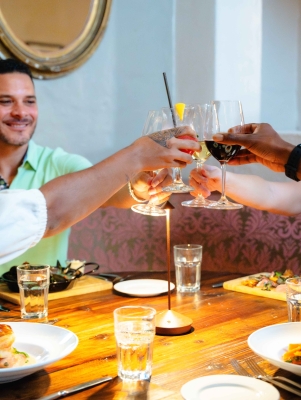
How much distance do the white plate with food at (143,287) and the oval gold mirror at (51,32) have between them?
163 centimetres

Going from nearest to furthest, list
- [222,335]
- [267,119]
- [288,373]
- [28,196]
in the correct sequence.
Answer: [288,373] → [28,196] → [222,335] → [267,119]

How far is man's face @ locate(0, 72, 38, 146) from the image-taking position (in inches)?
104

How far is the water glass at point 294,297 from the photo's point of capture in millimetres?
1389

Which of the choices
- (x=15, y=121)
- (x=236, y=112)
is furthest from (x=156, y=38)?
(x=236, y=112)

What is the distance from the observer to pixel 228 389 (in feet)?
3.34

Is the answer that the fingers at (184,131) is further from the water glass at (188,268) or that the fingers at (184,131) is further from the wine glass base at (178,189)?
the water glass at (188,268)

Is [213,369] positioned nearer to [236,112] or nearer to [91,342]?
[91,342]

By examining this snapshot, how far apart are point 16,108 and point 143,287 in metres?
1.23

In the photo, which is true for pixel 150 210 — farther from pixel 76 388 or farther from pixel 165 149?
pixel 76 388

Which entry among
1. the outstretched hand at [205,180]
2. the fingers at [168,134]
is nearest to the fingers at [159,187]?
the outstretched hand at [205,180]

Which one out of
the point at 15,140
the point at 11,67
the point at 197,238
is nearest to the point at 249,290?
the point at 197,238

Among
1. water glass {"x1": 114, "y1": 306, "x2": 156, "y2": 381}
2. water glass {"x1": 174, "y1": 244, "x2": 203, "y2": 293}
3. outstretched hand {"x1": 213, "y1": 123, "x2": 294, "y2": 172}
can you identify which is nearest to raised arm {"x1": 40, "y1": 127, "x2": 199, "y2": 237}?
outstretched hand {"x1": 213, "y1": 123, "x2": 294, "y2": 172}

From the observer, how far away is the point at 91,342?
1.33 metres

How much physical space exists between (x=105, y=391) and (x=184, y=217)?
5.91 feet
